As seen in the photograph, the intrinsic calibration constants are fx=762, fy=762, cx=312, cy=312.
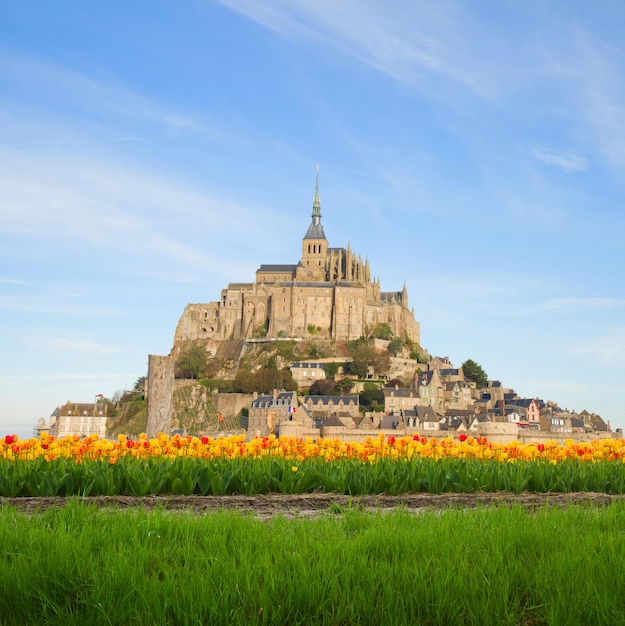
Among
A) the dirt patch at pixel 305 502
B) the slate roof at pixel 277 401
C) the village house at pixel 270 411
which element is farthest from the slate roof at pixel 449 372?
the dirt patch at pixel 305 502

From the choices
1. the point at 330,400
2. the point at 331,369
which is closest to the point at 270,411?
the point at 330,400

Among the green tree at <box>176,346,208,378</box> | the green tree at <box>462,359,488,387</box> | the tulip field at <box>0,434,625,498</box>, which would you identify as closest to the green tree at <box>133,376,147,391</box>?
the green tree at <box>176,346,208,378</box>

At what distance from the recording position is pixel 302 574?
5.25m

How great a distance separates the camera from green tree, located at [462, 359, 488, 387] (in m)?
116

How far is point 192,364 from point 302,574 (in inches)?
4485

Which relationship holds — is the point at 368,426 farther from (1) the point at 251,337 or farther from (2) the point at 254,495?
(2) the point at 254,495

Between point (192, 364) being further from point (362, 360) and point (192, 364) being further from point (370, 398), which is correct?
point (370, 398)

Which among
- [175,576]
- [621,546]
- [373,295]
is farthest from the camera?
[373,295]

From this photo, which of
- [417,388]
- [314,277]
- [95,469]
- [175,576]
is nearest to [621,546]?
[175,576]

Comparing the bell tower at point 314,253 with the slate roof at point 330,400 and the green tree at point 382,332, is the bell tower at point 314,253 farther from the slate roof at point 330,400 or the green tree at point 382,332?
the slate roof at point 330,400

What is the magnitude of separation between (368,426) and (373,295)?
177 ft

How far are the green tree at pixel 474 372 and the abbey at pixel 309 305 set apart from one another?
43.9ft

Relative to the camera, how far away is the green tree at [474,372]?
116 m

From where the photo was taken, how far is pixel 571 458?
1305cm
